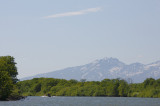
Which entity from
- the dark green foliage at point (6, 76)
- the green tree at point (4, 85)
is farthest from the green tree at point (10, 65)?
the green tree at point (4, 85)

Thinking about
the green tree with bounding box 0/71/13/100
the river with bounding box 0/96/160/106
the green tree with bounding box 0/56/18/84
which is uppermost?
the green tree with bounding box 0/56/18/84

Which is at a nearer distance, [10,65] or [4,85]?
[4,85]

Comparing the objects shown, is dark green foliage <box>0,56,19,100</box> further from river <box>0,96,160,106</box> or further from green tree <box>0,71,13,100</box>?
river <box>0,96,160,106</box>

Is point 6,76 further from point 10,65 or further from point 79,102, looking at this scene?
point 79,102

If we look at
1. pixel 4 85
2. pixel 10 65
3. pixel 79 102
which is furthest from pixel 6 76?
pixel 79 102

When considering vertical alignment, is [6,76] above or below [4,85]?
above

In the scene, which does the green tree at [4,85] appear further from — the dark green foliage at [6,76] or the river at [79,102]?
the river at [79,102]

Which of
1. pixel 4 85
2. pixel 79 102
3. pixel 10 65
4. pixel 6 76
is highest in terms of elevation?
pixel 10 65

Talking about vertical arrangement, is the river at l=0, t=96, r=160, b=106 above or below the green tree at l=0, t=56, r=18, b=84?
below

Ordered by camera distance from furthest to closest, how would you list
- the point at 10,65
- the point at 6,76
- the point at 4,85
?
the point at 10,65 < the point at 6,76 < the point at 4,85

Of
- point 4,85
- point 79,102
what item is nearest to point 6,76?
point 4,85

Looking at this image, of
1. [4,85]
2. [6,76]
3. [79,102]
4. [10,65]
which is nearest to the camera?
[4,85]

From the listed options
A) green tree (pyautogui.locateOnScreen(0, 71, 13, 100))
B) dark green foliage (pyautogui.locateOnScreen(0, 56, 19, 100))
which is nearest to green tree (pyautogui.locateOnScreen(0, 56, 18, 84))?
dark green foliage (pyautogui.locateOnScreen(0, 56, 19, 100))

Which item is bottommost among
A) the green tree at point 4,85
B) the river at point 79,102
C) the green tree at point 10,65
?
Result: the river at point 79,102
